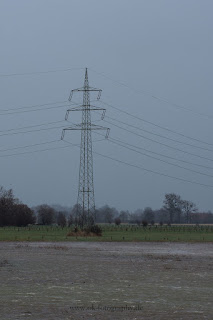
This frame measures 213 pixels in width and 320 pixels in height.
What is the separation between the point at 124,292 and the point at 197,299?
2597 millimetres

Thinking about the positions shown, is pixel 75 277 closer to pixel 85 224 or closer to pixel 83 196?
pixel 83 196

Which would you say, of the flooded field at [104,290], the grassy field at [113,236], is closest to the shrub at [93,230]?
the grassy field at [113,236]

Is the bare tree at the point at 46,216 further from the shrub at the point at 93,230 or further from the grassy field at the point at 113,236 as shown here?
the shrub at the point at 93,230

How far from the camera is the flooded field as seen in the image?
1583 cm

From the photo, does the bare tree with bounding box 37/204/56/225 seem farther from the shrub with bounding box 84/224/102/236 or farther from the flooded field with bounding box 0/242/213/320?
the flooded field with bounding box 0/242/213/320

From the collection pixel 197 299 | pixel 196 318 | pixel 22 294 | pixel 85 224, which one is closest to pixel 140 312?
pixel 196 318

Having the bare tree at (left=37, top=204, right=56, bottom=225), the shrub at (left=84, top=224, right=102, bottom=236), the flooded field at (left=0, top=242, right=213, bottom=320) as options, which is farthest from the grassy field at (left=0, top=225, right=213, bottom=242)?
the bare tree at (left=37, top=204, right=56, bottom=225)

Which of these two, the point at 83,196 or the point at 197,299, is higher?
the point at 83,196

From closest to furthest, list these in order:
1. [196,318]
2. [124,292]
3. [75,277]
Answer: [196,318] → [124,292] → [75,277]

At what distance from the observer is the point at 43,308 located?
1648 centimetres

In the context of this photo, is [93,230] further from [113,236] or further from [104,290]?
[104,290]

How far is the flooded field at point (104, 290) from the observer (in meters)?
15.8

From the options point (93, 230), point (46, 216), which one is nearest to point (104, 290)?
point (93, 230)

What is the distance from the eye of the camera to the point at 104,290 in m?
20.8
